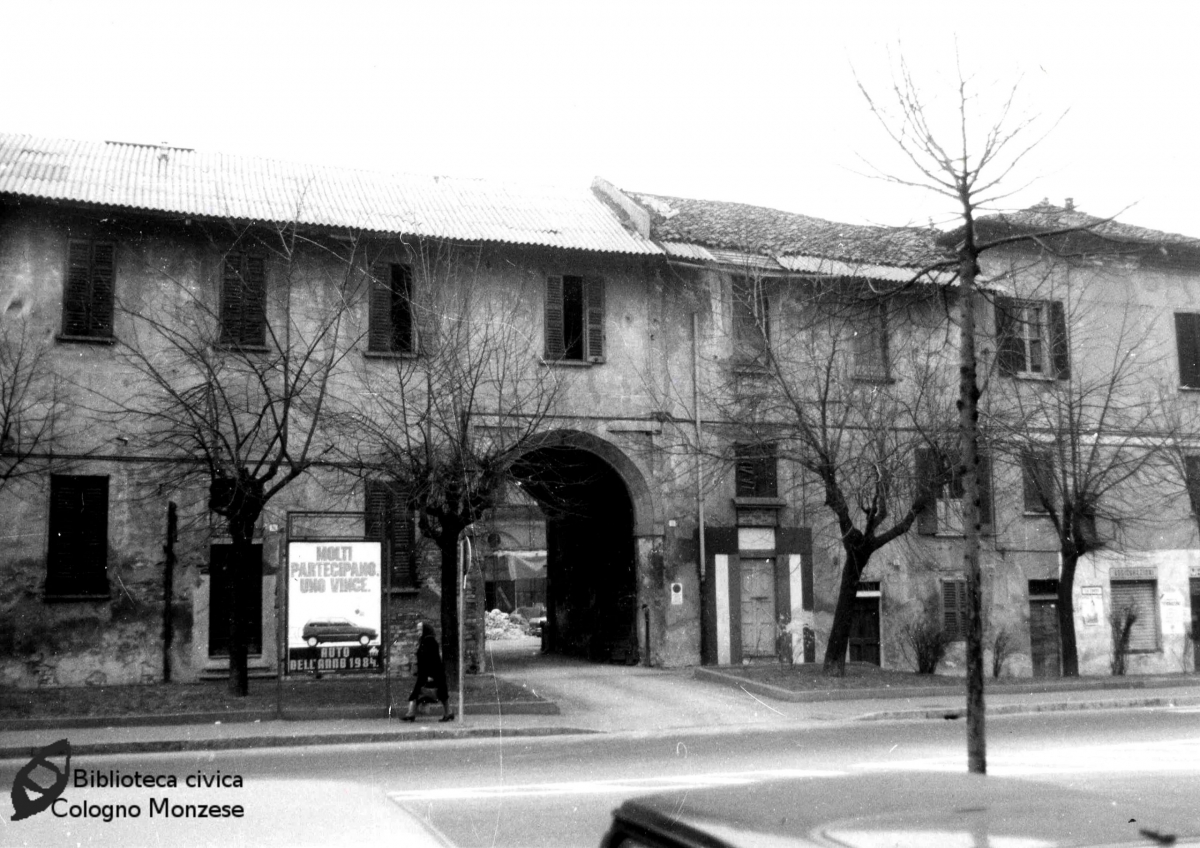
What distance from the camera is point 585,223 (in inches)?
1008

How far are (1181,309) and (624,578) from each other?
1648cm

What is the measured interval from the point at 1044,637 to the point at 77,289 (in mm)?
22571

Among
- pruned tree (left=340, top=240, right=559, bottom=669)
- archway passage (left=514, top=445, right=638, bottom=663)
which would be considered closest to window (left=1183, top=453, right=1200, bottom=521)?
archway passage (left=514, top=445, right=638, bottom=663)

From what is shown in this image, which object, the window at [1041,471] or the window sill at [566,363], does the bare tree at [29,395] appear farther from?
the window at [1041,471]

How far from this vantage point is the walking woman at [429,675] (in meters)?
17.0

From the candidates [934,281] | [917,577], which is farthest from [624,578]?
[934,281]

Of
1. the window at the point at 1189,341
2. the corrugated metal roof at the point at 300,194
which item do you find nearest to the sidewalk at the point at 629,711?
the corrugated metal roof at the point at 300,194

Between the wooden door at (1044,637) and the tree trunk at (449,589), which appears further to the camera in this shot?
the wooden door at (1044,637)

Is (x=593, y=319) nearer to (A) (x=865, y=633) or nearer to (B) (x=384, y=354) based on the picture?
(B) (x=384, y=354)

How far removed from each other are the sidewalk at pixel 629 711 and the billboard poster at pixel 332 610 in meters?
0.98

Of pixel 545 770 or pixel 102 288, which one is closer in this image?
pixel 545 770

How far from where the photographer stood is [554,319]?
78.8 ft

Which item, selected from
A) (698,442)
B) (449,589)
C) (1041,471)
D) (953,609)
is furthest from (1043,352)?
(449,589)

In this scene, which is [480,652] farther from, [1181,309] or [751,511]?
[1181,309]
